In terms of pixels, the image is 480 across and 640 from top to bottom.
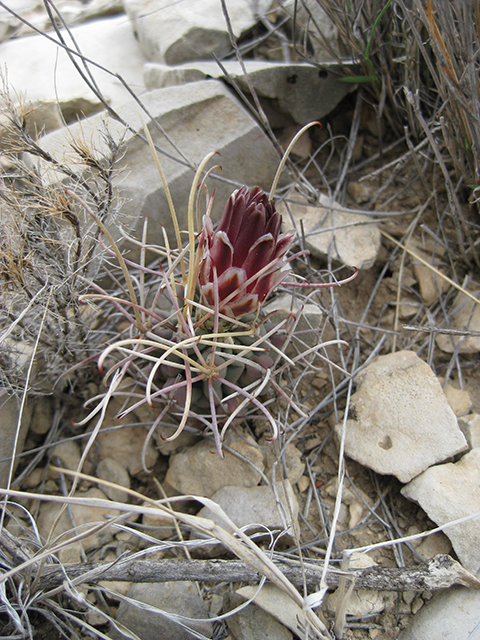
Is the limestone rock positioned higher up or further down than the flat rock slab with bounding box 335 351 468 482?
further down

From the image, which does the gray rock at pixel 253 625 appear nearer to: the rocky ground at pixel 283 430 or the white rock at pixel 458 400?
the rocky ground at pixel 283 430

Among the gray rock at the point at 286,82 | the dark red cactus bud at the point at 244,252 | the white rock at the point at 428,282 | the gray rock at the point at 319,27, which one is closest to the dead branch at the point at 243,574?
the dark red cactus bud at the point at 244,252

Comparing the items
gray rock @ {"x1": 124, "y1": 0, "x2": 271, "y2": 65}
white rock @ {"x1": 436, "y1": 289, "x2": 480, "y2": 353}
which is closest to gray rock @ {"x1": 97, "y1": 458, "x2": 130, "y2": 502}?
white rock @ {"x1": 436, "y1": 289, "x2": 480, "y2": 353}

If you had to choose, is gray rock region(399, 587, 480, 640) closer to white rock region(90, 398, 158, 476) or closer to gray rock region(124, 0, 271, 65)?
white rock region(90, 398, 158, 476)

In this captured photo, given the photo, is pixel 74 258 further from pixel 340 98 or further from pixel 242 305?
pixel 340 98

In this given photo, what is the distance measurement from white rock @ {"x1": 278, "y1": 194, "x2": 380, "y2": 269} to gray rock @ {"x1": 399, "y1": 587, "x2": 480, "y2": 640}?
38.5 inches

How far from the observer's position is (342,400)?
144cm

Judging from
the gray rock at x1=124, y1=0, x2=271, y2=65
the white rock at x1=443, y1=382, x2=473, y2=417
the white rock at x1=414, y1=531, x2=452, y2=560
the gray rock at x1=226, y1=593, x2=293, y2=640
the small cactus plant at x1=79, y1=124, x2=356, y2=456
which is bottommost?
the white rock at x1=414, y1=531, x2=452, y2=560

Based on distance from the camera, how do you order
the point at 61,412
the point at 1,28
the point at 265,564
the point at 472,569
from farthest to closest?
the point at 1,28 < the point at 61,412 < the point at 472,569 < the point at 265,564

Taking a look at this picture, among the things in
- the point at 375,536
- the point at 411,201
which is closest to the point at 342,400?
the point at 375,536

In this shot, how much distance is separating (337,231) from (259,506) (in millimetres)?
983

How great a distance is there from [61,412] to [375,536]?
946mm

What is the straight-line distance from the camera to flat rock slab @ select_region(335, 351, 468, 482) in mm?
1240

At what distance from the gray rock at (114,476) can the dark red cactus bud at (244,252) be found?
58cm
